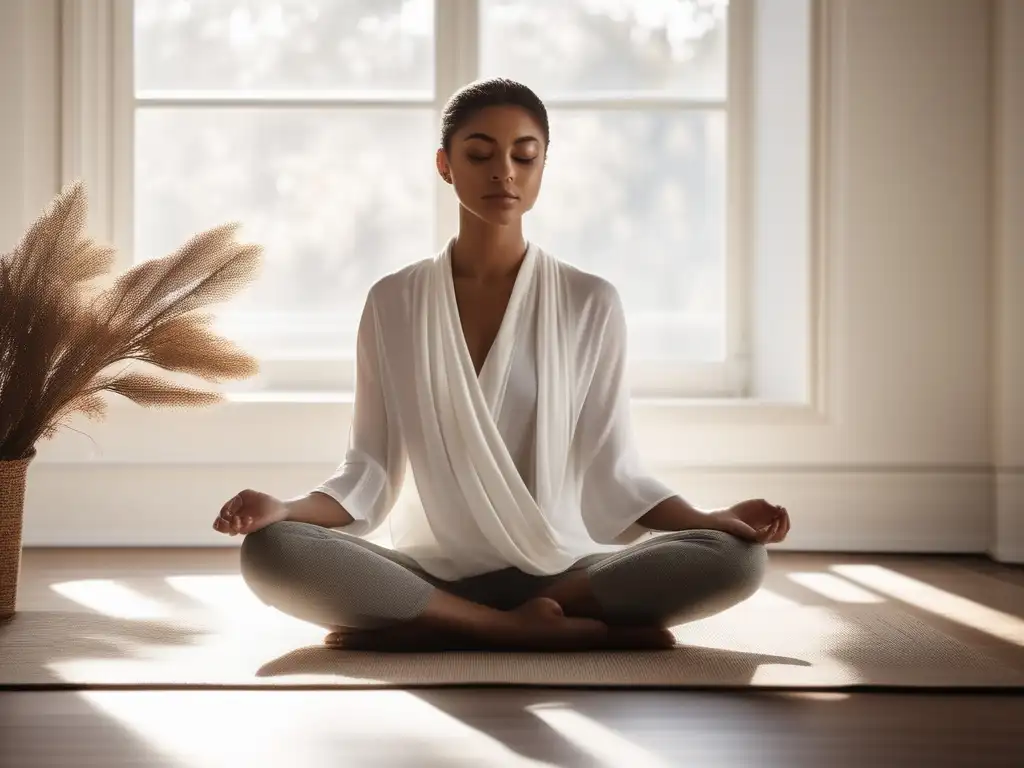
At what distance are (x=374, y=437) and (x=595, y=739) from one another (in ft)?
3.03

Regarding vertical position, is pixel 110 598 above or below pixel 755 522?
below

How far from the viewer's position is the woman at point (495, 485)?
208 cm

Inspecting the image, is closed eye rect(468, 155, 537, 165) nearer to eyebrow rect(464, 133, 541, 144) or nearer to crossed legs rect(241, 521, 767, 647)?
eyebrow rect(464, 133, 541, 144)

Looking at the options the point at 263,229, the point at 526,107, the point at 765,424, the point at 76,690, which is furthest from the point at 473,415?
the point at 263,229

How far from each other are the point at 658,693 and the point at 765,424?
1683 mm

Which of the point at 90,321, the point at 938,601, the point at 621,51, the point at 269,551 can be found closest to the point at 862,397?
the point at 938,601

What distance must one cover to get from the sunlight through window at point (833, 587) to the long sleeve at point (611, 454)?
0.67 m

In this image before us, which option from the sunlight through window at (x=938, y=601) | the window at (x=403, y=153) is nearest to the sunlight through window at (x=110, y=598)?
the window at (x=403, y=153)

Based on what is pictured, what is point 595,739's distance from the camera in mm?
1593

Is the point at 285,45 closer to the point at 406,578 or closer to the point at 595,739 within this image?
the point at 406,578

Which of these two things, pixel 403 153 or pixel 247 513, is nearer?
pixel 247 513

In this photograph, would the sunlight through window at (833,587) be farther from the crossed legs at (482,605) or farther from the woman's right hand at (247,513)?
the woman's right hand at (247,513)

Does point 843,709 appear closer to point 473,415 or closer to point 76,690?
point 473,415

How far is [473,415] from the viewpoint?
7.29 feet
